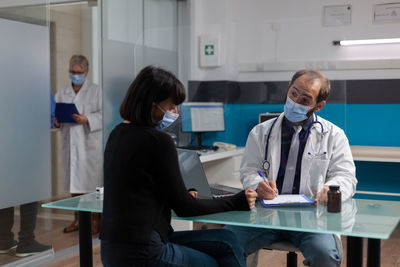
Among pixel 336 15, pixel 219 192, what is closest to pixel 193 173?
pixel 219 192

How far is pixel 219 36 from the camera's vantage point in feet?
16.4

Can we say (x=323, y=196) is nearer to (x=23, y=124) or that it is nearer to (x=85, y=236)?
(x=85, y=236)

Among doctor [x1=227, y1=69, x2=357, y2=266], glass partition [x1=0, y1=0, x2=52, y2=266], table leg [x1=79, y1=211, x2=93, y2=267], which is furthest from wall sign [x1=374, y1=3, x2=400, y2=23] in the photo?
table leg [x1=79, y1=211, x2=93, y2=267]

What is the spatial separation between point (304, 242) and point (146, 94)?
918mm

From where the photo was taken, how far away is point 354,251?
1.83 m

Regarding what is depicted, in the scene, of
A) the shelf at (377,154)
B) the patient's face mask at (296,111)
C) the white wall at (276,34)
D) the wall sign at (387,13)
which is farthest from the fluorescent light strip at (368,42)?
the patient's face mask at (296,111)

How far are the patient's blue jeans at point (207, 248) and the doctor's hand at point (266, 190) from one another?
0.81 ft

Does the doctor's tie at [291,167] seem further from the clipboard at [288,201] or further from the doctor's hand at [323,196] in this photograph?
the doctor's hand at [323,196]

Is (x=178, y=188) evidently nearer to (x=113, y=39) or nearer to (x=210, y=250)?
(x=210, y=250)

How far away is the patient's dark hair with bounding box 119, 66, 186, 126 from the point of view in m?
1.79

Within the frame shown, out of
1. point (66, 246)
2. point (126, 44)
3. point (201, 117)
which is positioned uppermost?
point (126, 44)

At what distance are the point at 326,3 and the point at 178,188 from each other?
3.57 meters

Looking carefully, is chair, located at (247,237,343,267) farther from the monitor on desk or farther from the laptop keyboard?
the monitor on desk

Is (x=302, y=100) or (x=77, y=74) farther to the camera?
(x=77, y=74)
